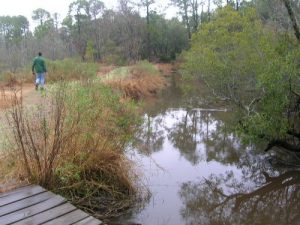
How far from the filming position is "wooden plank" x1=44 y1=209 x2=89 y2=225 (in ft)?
11.2

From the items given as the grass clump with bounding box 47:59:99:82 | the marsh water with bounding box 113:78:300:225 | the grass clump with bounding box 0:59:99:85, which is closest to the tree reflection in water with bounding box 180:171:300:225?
the marsh water with bounding box 113:78:300:225

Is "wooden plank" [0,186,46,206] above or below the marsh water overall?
above

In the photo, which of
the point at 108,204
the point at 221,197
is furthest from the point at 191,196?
the point at 108,204

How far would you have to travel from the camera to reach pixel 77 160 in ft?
17.8

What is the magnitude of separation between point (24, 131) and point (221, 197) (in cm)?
373

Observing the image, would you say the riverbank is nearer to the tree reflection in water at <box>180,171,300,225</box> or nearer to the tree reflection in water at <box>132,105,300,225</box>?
the tree reflection in water at <box>180,171,300,225</box>

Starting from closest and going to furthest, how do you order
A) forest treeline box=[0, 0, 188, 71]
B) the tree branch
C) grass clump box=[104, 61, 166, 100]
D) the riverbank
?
the riverbank, the tree branch, grass clump box=[104, 61, 166, 100], forest treeline box=[0, 0, 188, 71]

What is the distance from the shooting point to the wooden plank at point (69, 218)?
11.2ft

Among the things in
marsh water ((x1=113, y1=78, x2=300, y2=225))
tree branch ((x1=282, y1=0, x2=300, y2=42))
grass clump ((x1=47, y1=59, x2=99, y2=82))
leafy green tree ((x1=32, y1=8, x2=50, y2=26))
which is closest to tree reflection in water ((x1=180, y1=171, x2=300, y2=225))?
marsh water ((x1=113, y1=78, x2=300, y2=225))

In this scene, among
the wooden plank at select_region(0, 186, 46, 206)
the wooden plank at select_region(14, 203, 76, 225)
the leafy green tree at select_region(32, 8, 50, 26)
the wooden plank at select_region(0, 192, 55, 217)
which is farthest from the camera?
the leafy green tree at select_region(32, 8, 50, 26)

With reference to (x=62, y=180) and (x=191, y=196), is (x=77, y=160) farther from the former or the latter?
(x=191, y=196)

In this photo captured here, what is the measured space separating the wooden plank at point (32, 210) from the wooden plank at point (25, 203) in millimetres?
64

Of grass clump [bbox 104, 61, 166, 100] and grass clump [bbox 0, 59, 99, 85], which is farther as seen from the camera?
grass clump [bbox 0, 59, 99, 85]

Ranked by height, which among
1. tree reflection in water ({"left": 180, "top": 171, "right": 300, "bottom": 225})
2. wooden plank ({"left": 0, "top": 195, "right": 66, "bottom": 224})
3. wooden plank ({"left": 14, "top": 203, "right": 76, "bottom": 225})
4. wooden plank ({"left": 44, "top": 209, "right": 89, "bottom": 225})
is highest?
wooden plank ({"left": 0, "top": 195, "right": 66, "bottom": 224})
